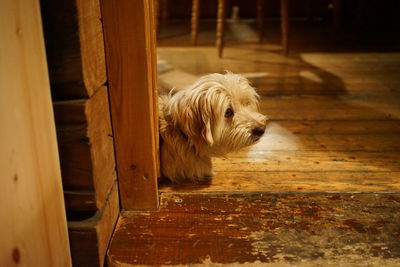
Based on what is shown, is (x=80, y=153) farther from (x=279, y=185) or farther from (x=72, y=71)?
(x=279, y=185)

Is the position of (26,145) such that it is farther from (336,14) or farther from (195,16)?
(336,14)

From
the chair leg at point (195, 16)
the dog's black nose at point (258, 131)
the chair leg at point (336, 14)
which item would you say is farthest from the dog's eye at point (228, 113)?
the chair leg at point (336, 14)

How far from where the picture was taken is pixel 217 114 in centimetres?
143

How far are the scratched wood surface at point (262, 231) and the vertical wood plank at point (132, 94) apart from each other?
10 centimetres

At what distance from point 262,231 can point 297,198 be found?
247mm

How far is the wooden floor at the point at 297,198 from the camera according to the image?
112 centimetres

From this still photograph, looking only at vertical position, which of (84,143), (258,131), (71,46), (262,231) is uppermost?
(71,46)

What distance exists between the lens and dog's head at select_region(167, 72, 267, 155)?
1.41 meters

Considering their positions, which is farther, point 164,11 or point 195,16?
point 164,11

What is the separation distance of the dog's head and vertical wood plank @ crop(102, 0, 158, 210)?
173 mm

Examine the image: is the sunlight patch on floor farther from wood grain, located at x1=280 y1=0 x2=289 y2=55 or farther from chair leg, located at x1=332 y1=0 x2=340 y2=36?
chair leg, located at x1=332 y1=0 x2=340 y2=36

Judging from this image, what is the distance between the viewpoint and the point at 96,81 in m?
1.02

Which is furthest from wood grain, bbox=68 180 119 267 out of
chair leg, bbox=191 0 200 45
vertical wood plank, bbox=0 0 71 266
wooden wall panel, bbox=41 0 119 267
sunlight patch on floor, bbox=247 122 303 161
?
chair leg, bbox=191 0 200 45

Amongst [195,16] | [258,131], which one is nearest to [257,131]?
[258,131]
